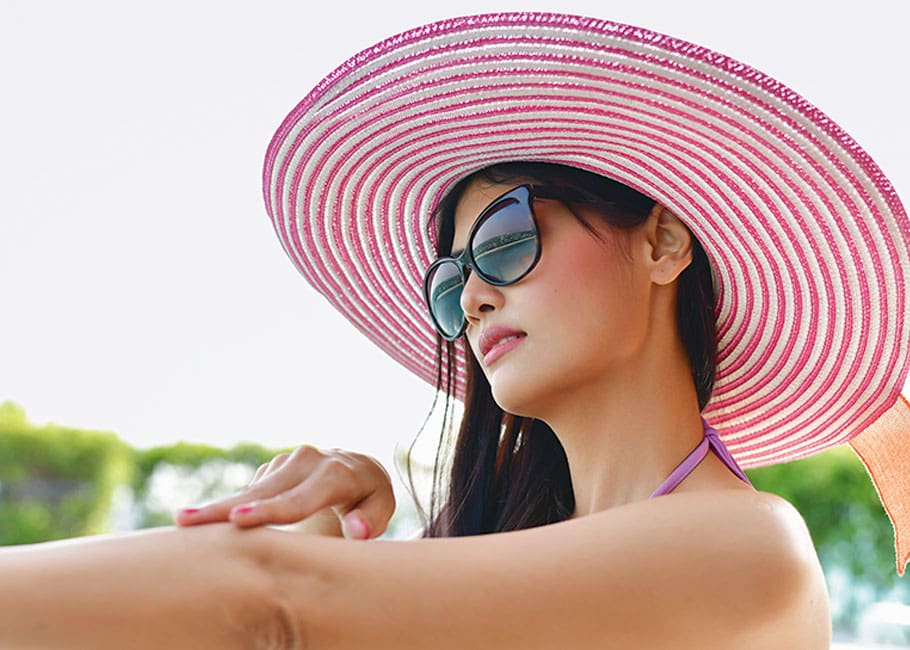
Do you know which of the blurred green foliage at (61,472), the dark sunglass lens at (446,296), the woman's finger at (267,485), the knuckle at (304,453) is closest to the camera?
the woman's finger at (267,485)

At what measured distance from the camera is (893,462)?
1.82 metres

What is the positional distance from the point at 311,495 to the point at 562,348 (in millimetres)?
449

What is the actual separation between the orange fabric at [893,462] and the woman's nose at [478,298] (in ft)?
2.42

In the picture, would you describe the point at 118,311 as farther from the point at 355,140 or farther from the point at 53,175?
the point at 355,140

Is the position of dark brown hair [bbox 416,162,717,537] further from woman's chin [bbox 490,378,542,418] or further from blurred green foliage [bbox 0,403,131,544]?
blurred green foliage [bbox 0,403,131,544]

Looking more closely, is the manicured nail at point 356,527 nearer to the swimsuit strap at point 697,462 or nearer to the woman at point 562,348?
the woman at point 562,348

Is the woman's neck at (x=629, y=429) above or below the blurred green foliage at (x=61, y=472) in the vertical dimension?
above

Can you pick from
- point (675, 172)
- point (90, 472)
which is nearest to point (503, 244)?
point (675, 172)

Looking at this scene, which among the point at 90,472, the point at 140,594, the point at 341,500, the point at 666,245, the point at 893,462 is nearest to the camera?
the point at 140,594

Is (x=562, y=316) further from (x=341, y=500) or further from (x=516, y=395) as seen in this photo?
(x=341, y=500)

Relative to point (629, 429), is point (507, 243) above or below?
above

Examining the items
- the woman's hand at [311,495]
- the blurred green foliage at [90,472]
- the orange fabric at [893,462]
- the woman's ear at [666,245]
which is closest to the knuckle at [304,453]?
the woman's hand at [311,495]

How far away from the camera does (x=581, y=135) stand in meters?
1.52

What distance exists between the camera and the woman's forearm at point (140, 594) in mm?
877
